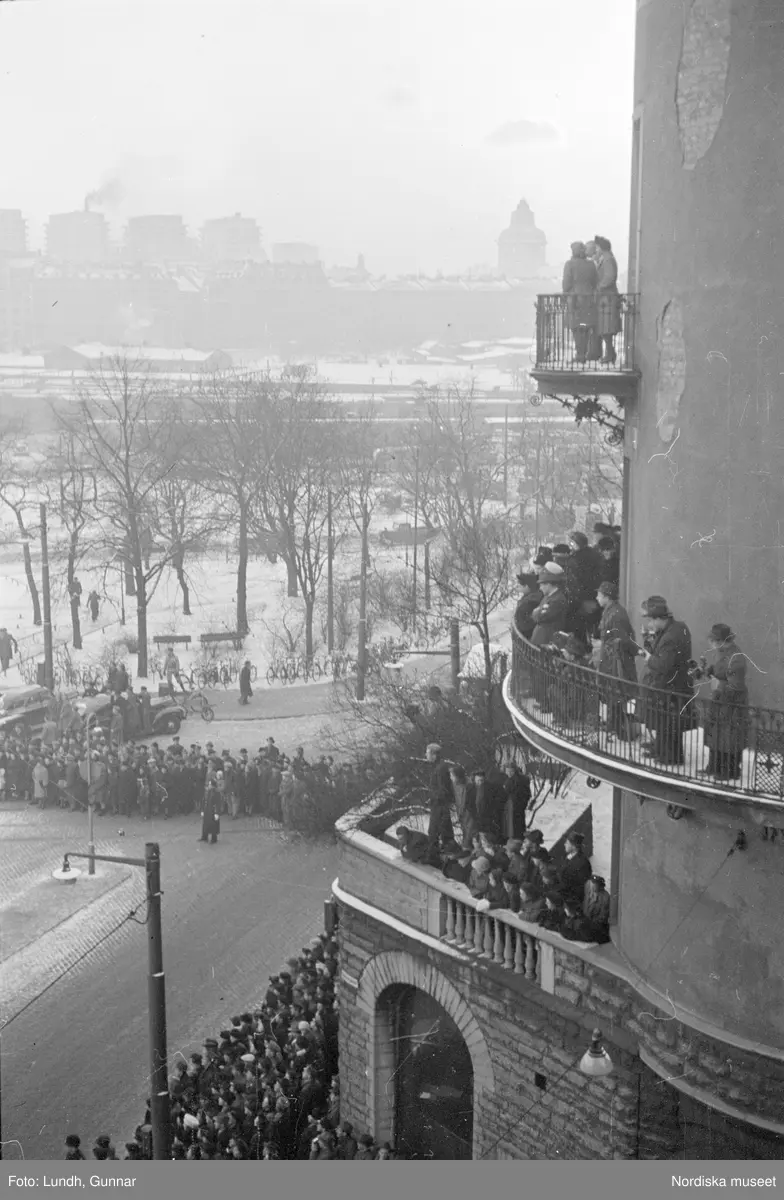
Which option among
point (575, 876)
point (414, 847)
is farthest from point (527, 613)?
point (414, 847)

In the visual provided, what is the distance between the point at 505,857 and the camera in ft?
45.2

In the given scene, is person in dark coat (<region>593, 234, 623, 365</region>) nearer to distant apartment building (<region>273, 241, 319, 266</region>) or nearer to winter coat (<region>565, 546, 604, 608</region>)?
winter coat (<region>565, 546, 604, 608</region>)

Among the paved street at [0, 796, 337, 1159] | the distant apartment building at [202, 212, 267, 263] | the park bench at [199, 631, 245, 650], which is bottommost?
the paved street at [0, 796, 337, 1159]

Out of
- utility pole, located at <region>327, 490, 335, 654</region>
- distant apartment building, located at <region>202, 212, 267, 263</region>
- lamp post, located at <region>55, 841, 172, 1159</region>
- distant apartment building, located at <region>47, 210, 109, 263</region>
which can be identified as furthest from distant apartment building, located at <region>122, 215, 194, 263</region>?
lamp post, located at <region>55, 841, 172, 1159</region>

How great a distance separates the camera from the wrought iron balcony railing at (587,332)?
12.6 m

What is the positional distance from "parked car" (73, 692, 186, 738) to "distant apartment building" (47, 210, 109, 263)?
Answer: 238ft

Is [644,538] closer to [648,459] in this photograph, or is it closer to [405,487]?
[648,459]

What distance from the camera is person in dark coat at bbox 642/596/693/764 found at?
11.3 m

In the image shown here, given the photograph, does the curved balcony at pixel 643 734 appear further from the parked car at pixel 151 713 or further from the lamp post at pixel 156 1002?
the parked car at pixel 151 713

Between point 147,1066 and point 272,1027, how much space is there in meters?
2.61

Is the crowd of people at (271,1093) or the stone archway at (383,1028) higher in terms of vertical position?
the stone archway at (383,1028)

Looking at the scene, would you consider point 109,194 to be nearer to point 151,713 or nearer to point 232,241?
point 151,713

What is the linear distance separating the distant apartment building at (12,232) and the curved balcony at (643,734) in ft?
283

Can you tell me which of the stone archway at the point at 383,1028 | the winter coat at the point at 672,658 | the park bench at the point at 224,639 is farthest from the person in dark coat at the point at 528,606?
the park bench at the point at 224,639
